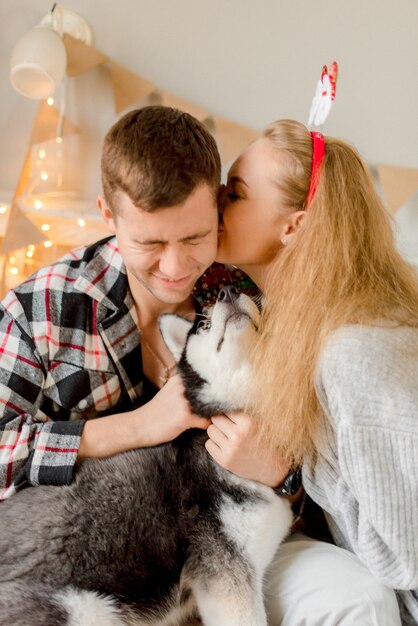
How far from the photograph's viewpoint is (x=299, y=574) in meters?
1.54

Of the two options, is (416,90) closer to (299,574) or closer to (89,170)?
(89,170)

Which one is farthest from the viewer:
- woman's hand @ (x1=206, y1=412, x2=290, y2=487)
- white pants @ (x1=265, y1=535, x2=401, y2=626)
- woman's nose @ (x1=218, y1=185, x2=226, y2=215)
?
woman's nose @ (x1=218, y1=185, x2=226, y2=215)

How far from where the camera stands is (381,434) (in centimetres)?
131

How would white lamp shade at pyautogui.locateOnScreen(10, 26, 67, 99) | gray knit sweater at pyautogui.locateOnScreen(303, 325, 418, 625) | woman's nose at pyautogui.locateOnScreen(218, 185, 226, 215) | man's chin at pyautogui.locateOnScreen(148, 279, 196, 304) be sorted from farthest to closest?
white lamp shade at pyautogui.locateOnScreen(10, 26, 67, 99) < woman's nose at pyautogui.locateOnScreen(218, 185, 226, 215) < man's chin at pyautogui.locateOnScreen(148, 279, 196, 304) < gray knit sweater at pyautogui.locateOnScreen(303, 325, 418, 625)

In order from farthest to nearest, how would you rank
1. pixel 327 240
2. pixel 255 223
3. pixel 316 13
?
pixel 316 13, pixel 255 223, pixel 327 240

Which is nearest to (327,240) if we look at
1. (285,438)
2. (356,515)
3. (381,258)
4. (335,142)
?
(381,258)

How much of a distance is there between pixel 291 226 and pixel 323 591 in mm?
905

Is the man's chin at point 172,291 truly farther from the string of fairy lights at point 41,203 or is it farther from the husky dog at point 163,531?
the string of fairy lights at point 41,203

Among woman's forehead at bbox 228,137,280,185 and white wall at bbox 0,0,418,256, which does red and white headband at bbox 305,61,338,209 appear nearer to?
woman's forehead at bbox 228,137,280,185

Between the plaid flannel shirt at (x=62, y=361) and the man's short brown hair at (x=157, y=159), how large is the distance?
297 millimetres

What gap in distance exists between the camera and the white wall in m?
2.83

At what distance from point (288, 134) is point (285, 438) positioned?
0.81m

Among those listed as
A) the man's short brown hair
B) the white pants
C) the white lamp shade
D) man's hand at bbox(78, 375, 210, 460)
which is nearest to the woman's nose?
the man's short brown hair

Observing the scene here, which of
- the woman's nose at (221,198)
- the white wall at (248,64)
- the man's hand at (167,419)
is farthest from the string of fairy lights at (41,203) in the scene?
the man's hand at (167,419)
